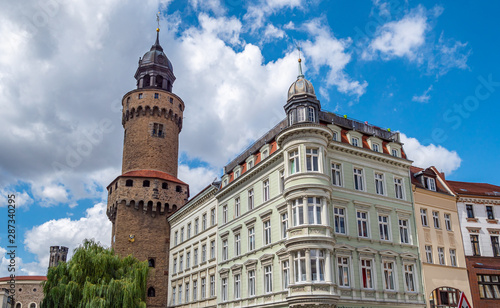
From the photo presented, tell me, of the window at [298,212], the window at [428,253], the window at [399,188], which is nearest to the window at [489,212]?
the window at [428,253]

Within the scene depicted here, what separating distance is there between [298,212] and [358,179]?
642 cm

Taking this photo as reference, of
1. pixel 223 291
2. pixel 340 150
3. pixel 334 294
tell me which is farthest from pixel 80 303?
pixel 340 150

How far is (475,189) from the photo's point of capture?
41656 millimetres

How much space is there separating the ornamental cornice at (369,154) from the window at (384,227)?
447 centimetres

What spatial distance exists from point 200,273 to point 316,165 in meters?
18.3

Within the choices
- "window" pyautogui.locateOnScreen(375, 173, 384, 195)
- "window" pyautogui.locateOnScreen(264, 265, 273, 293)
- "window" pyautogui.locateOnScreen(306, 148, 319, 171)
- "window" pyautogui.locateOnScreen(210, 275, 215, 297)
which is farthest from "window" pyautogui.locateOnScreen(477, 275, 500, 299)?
"window" pyautogui.locateOnScreen(210, 275, 215, 297)

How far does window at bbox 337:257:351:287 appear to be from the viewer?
2948 centimetres

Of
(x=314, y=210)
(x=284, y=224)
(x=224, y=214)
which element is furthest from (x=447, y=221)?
(x=224, y=214)

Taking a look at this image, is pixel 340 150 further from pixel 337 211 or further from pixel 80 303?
pixel 80 303

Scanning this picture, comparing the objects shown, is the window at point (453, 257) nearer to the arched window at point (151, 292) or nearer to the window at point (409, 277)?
the window at point (409, 277)

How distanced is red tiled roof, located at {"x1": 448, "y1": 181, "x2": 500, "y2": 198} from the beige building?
6.22 ft

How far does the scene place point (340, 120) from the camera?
117 feet

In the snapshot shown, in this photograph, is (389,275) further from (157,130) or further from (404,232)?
(157,130)

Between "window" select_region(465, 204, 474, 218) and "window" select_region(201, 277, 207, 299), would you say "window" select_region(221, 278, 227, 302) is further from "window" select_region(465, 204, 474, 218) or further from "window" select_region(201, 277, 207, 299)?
"window" select_region(465, 204, 474, 218)
